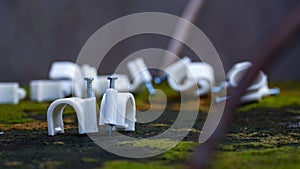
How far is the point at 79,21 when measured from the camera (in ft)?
19.2

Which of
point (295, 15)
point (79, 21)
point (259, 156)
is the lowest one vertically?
point (259, 156)

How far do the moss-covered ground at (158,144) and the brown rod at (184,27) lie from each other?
1.78 metres

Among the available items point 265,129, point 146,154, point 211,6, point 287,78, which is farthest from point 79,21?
point 146,154

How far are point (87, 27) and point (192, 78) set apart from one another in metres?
1.76

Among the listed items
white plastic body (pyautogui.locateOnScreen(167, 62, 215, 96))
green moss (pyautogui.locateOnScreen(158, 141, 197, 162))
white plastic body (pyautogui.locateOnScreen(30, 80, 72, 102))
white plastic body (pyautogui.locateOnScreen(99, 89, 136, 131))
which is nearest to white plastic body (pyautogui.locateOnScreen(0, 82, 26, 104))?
white plastic body (pyautogui.locateOnScreen(30, 80, 72, 102))

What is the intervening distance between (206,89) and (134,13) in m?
1.58

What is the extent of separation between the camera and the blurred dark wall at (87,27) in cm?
579

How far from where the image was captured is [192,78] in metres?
4.45

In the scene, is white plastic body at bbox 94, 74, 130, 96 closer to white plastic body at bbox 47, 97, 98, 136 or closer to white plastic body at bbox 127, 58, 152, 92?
white plastic body at bbox 127, 58, 152, 92

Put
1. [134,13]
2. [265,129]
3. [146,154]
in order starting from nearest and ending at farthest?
[146,154] → [265,129] → [134,13]

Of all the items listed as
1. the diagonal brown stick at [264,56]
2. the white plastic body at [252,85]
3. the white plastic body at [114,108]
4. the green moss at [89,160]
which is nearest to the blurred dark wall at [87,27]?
the white plastic body at [252,85]

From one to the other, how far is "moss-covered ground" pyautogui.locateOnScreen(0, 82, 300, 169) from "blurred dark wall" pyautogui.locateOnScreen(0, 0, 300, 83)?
202 cm

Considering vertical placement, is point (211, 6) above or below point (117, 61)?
above

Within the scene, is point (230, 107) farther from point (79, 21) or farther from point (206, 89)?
point (79, 21)
